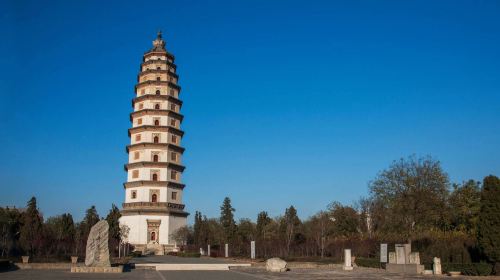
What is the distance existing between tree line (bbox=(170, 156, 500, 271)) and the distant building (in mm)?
2901

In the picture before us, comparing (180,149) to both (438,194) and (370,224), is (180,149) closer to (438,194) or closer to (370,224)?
(370,224)

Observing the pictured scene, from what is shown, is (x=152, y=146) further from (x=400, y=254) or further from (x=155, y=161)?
(x=400, y=254)

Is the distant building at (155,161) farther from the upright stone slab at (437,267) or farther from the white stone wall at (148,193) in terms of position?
the upright stone slab at (437,267)

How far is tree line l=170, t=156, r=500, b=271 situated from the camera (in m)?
20.9

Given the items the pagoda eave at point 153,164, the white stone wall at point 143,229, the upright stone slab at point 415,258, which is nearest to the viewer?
the upright stone slab at point 415,258

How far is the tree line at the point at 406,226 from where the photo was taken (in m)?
20.9

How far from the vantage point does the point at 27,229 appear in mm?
37469

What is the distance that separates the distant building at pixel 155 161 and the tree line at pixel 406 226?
114 inches

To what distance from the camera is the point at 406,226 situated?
33625mm

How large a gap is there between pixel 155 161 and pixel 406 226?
3172 centimetres

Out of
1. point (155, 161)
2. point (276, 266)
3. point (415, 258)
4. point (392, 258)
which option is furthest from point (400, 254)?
point (155, 161)

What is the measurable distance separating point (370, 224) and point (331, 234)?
12.7 ft

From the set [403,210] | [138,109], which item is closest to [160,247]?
[138,109]

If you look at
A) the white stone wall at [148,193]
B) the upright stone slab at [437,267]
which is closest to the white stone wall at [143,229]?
the white stone wall at [148,193]
